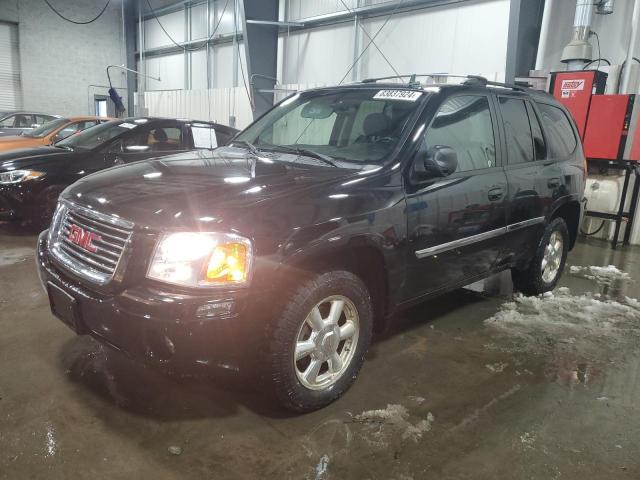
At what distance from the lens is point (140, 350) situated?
2014 millimetres

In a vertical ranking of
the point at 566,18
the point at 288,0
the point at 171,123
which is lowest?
the point at 171,123

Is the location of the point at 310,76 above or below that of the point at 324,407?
above

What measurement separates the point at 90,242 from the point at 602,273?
4.98 m

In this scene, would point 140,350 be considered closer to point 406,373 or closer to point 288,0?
A: point 406,373

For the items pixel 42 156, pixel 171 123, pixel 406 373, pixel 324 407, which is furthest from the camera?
pixel 171 123

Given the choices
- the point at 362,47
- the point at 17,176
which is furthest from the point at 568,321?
the point at 362,47

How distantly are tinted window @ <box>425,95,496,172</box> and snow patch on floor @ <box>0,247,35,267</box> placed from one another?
4.06 m

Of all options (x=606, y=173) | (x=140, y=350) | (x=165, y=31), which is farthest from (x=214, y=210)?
(x=165, y=31)

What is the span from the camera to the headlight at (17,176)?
17.6 feet

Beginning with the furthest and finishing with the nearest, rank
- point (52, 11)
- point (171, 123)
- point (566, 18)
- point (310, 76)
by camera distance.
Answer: point (52, 11), point (310, 76), point (566, 18), point (171, 123)

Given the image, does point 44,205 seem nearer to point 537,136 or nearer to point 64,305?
point 64,305

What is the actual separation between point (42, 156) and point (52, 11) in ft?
51.3

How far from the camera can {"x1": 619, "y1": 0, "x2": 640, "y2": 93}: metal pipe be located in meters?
6.41

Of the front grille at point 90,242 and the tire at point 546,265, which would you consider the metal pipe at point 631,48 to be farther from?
the front grille at point 90,242
